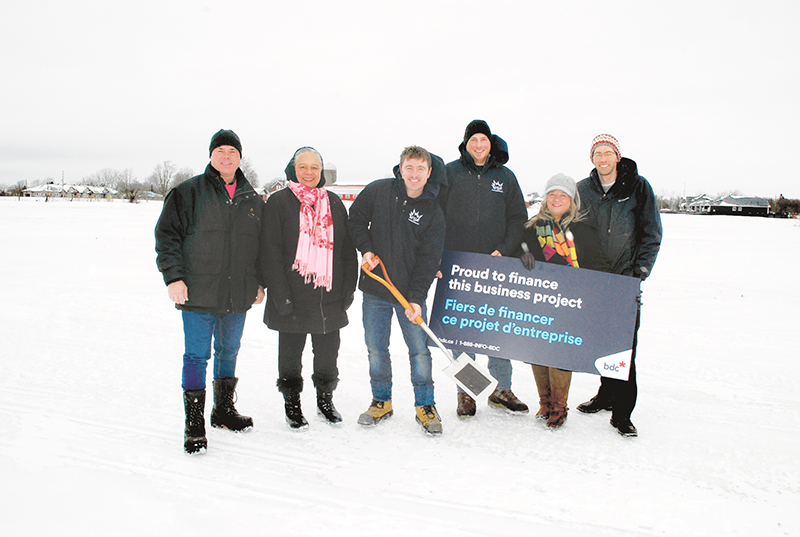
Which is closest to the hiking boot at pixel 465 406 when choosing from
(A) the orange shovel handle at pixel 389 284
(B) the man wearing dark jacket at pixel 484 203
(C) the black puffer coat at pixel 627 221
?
(B) the man wearing dark jacket at pixel 484 203

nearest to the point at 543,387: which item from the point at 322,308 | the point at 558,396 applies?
the point at 558,396

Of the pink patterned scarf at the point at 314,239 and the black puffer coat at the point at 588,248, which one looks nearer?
the pink patterned scarf at the point at 314,239

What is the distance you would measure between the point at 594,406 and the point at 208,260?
126 inches

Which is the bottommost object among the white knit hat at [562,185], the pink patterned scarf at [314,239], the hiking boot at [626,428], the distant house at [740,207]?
the hiking boot at [626,428]

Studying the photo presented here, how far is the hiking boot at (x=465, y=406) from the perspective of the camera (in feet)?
12.1

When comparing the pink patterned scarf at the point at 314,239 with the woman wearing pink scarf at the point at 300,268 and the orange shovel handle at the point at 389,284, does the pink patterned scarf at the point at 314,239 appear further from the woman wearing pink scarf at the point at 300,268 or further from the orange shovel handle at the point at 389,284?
the orange shovel handle at the point at 389,284

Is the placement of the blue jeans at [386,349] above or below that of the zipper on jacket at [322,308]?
below

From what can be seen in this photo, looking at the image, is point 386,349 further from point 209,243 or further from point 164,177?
point 164,177

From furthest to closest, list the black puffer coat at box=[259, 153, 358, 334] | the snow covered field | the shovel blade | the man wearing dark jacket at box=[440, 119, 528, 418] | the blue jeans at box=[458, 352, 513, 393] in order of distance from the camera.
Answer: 1. the blue jeans at box=[458, 352, 513, 393]
2. the man wearing dark jacket at box=[440, 119, 528, 418]
3. the shovel blade
4. the black puffer coat at box=[259, 153, 358, 334]
5. the snow covered field

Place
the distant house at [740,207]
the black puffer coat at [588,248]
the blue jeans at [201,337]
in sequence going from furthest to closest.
Answer: the distant house at [740,207]
the black puffer coat at [588,248]
the blue jeans at [201,337]

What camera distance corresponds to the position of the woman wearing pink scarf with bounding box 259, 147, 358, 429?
3.35 meters

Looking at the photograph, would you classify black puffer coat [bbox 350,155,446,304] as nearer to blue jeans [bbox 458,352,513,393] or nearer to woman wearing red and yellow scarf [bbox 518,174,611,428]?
woman wearing red and yellow scarf [bbox 518,174,611,428]

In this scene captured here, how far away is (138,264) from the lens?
1072cm

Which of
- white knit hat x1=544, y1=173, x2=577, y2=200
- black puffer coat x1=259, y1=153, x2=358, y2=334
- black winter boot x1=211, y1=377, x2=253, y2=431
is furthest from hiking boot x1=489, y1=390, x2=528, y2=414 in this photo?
black winter boot x1=211, y1=377, x2=253, y2=431
